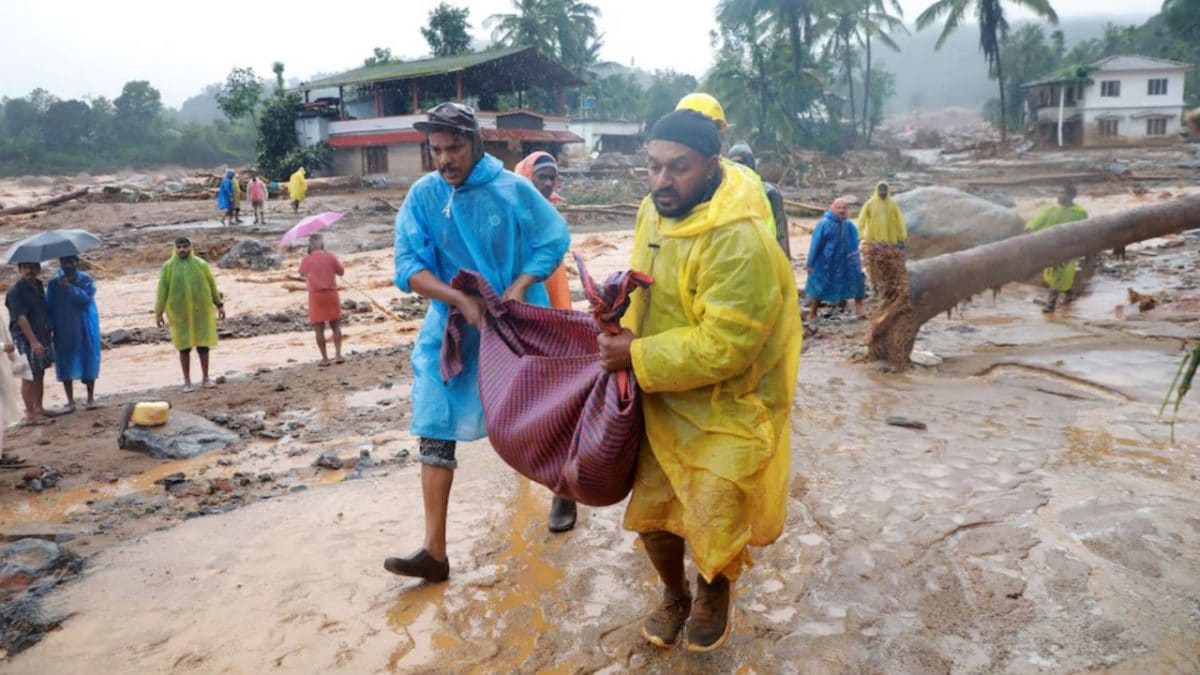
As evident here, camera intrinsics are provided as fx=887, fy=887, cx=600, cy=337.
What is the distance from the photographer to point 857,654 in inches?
106

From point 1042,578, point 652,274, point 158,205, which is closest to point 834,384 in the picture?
point 1042,578

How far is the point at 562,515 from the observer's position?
3.82 metres

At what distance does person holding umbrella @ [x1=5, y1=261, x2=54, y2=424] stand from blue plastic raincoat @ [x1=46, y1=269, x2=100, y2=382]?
69 mm

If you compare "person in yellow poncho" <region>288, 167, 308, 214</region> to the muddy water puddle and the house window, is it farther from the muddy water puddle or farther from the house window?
the muddy water puddle

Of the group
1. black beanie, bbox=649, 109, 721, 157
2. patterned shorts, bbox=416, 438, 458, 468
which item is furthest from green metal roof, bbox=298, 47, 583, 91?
black beanie, bbox=649, 109, 721, 157

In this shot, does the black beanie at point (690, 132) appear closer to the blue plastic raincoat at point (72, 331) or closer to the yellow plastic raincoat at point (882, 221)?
the blue plastic raincoat at point (72, 331)

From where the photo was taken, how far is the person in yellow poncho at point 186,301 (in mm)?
7977

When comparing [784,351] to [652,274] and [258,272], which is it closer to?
[652,274]

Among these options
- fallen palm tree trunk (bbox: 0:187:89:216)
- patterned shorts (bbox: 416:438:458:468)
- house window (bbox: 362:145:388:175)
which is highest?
house window (bbox: 362:145:388:175)

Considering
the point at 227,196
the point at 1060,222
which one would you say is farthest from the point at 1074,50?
the point at 1060,222

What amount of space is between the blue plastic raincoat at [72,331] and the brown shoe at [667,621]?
656 cm

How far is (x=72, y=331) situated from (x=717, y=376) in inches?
276

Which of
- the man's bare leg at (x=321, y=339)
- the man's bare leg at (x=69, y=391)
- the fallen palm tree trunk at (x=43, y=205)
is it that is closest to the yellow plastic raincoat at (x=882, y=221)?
the man's bare leg at (x=321, y=339)

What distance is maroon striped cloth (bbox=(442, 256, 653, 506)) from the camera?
242 cm
